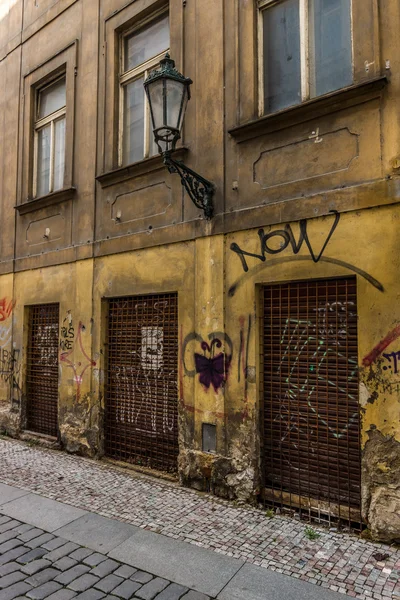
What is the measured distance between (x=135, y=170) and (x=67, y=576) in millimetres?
4866

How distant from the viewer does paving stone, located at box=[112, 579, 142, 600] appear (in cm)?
322

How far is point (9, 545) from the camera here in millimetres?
3949

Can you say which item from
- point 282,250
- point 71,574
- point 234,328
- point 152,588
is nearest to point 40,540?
point 71,574

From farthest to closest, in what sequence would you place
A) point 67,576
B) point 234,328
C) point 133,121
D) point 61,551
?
point 133,121 → point 234,328 → point 61,551 → point 67,576

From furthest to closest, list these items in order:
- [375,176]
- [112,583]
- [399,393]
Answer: [375,176] < [399,393] < [112,583]

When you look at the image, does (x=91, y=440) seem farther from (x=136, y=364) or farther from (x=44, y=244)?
(x=44, y=244)

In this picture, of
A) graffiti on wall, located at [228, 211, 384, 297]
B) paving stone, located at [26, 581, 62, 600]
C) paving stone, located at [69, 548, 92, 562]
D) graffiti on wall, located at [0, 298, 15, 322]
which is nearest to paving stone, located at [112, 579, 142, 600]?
paving stone, located at [26, 581, 62, 600]

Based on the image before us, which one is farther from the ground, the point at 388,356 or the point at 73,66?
the point at 73,66

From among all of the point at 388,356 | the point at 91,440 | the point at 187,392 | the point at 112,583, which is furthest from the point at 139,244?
the point at 112,583

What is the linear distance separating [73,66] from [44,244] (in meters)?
3.01

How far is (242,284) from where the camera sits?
199 inches

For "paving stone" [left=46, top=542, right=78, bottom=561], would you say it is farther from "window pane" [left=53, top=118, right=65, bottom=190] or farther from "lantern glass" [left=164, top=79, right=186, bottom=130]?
"window pane" [left=53, top=118, right=65, bottom=190]

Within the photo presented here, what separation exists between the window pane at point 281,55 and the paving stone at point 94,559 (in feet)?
16.1

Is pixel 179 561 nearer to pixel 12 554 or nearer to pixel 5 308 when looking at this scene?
pixel 12 554
